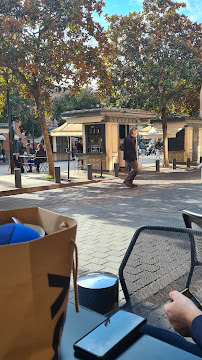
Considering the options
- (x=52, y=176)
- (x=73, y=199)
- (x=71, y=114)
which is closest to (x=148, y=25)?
(x=71, y=114)

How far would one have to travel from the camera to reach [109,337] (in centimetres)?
99

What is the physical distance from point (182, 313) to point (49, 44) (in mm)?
12423

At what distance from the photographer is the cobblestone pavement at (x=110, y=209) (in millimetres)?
4742

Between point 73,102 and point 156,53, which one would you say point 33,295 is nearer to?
point 156,53

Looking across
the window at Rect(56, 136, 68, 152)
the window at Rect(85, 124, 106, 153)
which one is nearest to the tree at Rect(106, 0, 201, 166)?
the window at Rect(85, 124, 106, 153)

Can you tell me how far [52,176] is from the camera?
47.1ft

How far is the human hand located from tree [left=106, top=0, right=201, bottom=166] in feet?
56.9

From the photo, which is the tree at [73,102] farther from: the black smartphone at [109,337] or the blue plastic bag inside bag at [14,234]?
the blue plastic bag inside bag at [14,234]

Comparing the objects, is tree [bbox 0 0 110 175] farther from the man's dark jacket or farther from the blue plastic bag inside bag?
the blue plastic bag inside bag

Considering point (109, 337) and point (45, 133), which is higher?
point (45, 133)

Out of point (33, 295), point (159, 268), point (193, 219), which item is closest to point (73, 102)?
point (193, 219)

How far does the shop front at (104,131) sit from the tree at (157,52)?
1.65m

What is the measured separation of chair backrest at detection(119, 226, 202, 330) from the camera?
1.52 metres

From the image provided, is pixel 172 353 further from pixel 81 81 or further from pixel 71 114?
pixel 71 114
